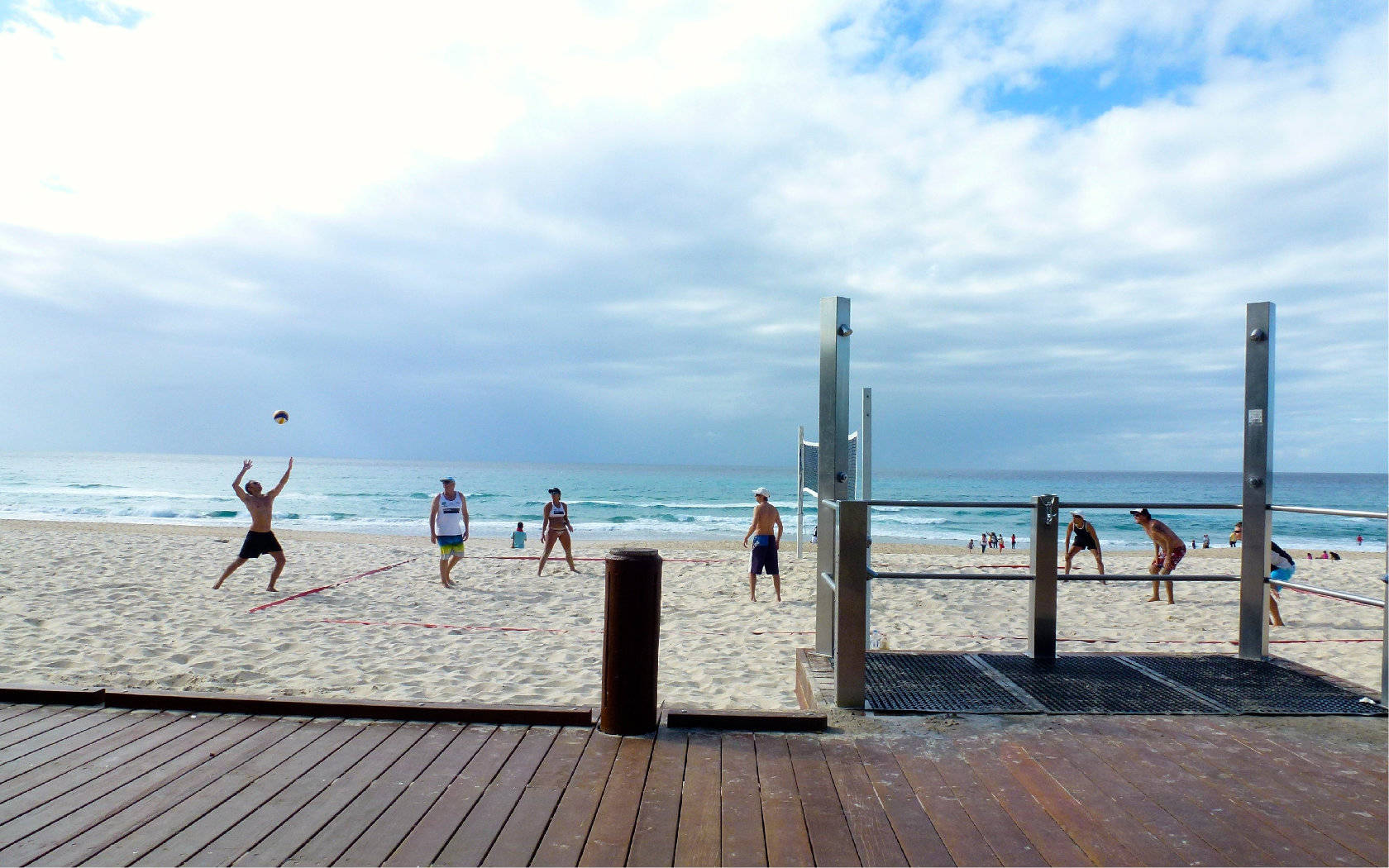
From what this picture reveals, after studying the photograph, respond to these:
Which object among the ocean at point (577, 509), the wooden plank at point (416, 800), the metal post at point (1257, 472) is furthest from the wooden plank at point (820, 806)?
the ocean at point (577, 509)

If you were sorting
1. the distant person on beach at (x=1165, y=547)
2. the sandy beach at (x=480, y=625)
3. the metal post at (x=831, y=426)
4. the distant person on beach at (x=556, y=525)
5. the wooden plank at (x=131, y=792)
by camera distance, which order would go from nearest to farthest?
the wooden plank at (x=131, y=792) < the metal post at (x=831, y=426) < the sandy beach at (x=480, y=625) < the distant person on beach at (x=1165, y=547) < the distant person on beach at (x=556, y=525)

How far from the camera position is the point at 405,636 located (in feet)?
25.3

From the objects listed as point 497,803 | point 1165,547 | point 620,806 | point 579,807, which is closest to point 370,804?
point 497,803

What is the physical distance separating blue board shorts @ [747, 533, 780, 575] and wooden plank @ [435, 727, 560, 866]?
22.2ft

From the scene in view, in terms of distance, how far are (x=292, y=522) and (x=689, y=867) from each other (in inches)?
1308

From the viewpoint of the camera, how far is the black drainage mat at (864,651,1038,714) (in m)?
3.95

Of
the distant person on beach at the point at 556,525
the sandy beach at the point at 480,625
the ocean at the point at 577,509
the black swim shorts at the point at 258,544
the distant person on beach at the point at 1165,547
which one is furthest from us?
the ocean at the point at 577,509

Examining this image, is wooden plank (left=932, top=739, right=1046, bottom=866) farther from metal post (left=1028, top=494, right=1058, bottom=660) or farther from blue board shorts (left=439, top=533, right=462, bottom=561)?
blue board shorts (left=439, top=533, right=462, bottom=561)

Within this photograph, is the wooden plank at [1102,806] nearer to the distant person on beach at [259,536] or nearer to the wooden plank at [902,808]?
the wooden plank at [902,808]

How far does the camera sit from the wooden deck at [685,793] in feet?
8.18

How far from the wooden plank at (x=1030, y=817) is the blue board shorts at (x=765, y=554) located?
6.78 m

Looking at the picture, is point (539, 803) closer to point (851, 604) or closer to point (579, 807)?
point (579, 807)

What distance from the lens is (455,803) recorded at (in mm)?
2818

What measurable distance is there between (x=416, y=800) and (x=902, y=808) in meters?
1.62
